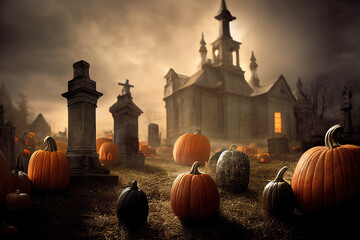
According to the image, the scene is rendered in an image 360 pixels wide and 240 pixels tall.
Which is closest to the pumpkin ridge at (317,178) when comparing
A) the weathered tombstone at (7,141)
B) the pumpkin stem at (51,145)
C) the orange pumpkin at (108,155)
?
the pumpkin stem at (51,145)

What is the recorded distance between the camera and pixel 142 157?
27.5 feet

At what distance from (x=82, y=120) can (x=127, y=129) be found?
113 inches

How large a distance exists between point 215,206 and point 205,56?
24.6 meters

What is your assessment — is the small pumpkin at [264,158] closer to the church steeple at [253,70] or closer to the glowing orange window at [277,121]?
the glowing orange window at [277,121]

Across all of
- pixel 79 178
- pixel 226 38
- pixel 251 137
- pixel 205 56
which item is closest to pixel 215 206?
pixel 79 178

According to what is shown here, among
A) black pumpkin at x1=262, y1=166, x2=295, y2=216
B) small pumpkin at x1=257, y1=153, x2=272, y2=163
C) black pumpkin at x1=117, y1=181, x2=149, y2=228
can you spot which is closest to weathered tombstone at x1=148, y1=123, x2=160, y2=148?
small pumpkin at x1=257, y1=153, x2=272, y2=163

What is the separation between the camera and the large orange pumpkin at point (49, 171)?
4262 millimetres

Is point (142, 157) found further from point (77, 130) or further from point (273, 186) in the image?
point (273, 186)

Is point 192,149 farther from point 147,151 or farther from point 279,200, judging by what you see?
point 147,151

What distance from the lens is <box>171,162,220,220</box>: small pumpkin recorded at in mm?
3246

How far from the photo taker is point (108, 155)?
25.8 feet

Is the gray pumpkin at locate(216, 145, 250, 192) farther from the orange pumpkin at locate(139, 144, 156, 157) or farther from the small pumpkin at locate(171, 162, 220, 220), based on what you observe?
the orange pumpkin at locate(139, 144, 156, 157)

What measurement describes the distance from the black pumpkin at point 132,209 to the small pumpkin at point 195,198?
1.67 ft

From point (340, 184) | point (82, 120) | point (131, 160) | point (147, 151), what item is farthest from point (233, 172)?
point (147, 151)
